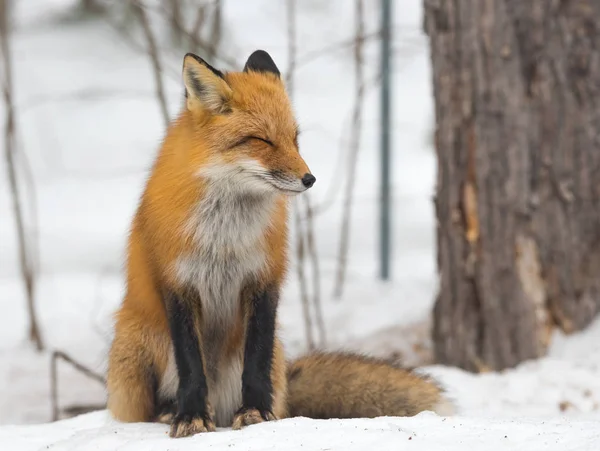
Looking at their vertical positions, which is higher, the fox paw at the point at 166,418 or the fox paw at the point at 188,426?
the fox paw at the point at 188,426

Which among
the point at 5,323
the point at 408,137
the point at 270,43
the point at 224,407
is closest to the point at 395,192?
the point at 408,137

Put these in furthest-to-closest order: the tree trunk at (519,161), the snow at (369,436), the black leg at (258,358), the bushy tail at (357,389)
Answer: the tree trunk at (519,161), the bushy tail at (357,389), the black leg at (258,358), the snow at (369,436)

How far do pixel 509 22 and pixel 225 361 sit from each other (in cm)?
270

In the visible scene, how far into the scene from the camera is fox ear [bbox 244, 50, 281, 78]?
3.38 meters

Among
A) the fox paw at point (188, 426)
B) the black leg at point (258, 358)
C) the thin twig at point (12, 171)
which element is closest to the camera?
the fox paw at point (188, 426)

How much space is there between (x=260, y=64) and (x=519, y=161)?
2.09 m

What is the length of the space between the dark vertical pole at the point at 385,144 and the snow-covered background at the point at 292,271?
0.81 feet

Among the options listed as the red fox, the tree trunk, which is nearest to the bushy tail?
the red fox

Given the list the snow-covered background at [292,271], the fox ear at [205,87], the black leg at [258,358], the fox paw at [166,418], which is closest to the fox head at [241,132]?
the fox ear at [205,87]

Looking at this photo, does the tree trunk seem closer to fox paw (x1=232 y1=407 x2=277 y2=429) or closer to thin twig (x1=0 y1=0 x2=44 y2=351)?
fox paw (x1=232 y1=407 x2=277 y2=429)

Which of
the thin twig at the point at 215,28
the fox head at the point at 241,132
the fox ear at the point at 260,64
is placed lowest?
the fox head at the point at 241,132

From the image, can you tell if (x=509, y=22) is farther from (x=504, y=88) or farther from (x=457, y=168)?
(x=457, y=168)

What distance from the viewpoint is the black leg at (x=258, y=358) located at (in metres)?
3.10

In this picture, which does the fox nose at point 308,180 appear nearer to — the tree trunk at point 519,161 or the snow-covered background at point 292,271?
the snow-covered background at point 292,271
